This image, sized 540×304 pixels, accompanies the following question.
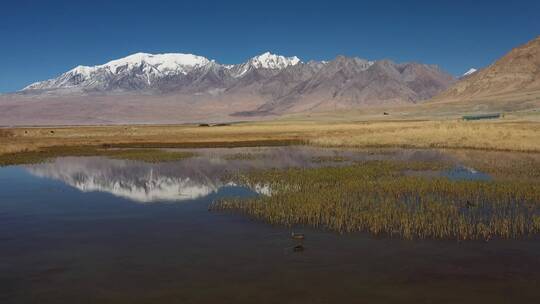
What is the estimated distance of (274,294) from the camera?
1231 cm

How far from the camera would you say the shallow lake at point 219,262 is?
40.6 ft

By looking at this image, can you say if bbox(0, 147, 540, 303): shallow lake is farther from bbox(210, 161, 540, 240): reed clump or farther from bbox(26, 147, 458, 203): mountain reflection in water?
bbox(26, 147, 458, 203): mountain reflection in water

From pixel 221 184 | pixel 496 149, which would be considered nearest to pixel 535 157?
pixel 496 149

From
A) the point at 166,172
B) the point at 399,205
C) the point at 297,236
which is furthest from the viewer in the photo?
the point at 166,172

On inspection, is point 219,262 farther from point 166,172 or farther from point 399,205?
point 166,172

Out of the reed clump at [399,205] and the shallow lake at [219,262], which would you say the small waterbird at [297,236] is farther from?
the reed clump at [399,205]

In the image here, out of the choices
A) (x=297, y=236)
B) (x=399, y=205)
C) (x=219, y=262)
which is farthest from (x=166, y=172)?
(x=219, y=262)

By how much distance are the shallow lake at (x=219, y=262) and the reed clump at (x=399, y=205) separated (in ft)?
3.38

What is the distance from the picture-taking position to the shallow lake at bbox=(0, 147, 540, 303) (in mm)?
12367

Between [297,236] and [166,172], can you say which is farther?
[166,172]

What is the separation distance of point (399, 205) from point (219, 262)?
9.81m

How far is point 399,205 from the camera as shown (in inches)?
853

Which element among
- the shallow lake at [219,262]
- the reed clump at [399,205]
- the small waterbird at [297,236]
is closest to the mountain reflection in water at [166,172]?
the reed clump at [399,205]

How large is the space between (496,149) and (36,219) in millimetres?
41448
